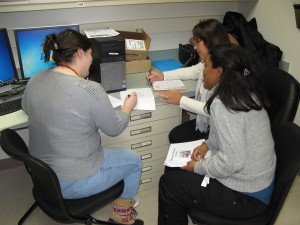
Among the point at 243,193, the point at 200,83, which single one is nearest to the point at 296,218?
the point at 243,193

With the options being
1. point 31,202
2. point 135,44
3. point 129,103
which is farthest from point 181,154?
point 31,202

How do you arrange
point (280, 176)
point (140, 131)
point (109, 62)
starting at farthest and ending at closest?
1. point (140, 131)
2. point (109, 62)
3. point (280, 176)

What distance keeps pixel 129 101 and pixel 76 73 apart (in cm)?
38

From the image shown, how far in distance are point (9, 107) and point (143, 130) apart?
769 millimetres

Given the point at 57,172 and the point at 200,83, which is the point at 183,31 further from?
the point at 57,172

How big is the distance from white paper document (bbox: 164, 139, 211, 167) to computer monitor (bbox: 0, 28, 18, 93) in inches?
42.0

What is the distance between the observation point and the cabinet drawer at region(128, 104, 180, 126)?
1710mm

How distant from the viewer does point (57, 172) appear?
50.3 inches

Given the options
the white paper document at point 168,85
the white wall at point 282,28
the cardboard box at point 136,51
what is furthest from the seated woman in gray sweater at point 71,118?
the white wall at point 282,28

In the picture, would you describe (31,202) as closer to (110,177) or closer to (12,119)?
(12,119)

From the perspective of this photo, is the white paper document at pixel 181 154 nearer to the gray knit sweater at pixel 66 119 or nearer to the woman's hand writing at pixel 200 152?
the woman's hand writing at pixel 200 152

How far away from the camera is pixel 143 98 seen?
171 cm

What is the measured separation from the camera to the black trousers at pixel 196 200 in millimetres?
1222

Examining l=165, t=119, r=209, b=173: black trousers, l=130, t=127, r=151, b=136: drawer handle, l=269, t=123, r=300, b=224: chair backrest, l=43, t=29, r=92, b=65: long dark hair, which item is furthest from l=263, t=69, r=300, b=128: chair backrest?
l=43, t=29, r=92, b=65: long dark hair
